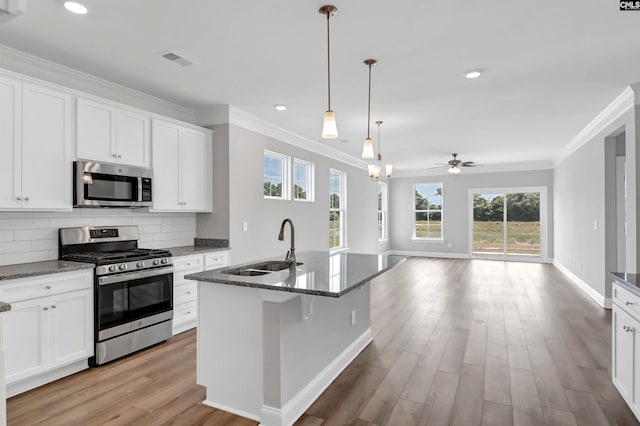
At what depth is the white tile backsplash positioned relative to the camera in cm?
306

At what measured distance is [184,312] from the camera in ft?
13.2

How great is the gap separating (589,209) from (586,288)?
4.30ft

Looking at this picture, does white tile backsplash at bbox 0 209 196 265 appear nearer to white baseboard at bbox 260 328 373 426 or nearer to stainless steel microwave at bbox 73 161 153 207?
stainless steel microwave at bbox 73 161 153 207

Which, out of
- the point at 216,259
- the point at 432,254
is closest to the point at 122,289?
the point at 216,259

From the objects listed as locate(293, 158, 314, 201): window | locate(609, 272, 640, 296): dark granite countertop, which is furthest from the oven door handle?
locate(609, 272, 640, 296): dark granite countertop

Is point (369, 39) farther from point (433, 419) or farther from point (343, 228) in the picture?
point (343, 228)

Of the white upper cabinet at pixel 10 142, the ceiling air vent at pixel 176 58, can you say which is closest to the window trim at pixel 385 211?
the ceiling air vent at pixel 176 58

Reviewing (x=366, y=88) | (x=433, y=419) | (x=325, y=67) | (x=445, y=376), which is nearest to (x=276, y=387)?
(x=433, y=419)

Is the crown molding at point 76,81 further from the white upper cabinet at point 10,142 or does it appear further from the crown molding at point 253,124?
the crown molding at point 253,124

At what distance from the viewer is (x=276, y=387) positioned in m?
2.23

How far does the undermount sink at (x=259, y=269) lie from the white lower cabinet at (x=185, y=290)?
4.70 ft

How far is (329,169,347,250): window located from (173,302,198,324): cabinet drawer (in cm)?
371

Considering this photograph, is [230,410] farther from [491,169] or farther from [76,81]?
Answer: [491,169]

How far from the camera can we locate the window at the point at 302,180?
6.30 meters
